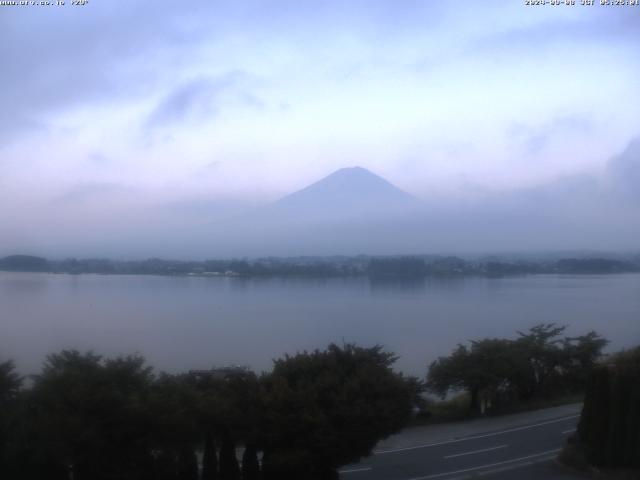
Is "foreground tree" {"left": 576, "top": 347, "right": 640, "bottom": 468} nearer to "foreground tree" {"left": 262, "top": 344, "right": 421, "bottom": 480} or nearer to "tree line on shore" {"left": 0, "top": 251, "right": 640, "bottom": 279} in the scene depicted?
"foreground tree" {"left": 262, "top": 344, "right": 421, "bottom": 480}

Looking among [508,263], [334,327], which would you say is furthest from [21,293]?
[508,263]

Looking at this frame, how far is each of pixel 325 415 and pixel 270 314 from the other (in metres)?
15.4

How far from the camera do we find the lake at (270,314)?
15898mm

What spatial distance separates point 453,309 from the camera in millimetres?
25969

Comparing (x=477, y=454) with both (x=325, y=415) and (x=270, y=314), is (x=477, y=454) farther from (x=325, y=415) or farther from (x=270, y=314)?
→ (x=270, y=314)

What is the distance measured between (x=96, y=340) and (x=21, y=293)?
4052 millimetres

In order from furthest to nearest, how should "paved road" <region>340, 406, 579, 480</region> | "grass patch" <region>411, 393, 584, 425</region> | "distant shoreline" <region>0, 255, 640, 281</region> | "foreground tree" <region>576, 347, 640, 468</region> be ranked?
"distant shoreline" <region>0, 255, 640, 281</region>
"grass patch" <region>411, 393, 584, 425</region>
"paved road" <region>340, 406, 579, 480</region>
"foreground tree" <region>576, 347, 640, 468</region>

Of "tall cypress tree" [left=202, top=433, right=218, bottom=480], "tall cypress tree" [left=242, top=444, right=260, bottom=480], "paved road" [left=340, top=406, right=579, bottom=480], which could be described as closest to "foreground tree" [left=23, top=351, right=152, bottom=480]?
"tall cypress tree" [left=202, top=433, right=218, bottom=480]

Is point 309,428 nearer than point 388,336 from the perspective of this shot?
Yes

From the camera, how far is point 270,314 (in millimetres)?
22719

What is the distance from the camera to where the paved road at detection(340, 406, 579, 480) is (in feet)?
29.1

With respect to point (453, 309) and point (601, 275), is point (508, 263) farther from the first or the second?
point (453, 309)

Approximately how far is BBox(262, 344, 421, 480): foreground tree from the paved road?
1.37 meters

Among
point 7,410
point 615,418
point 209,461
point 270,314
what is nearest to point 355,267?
point 270,314
